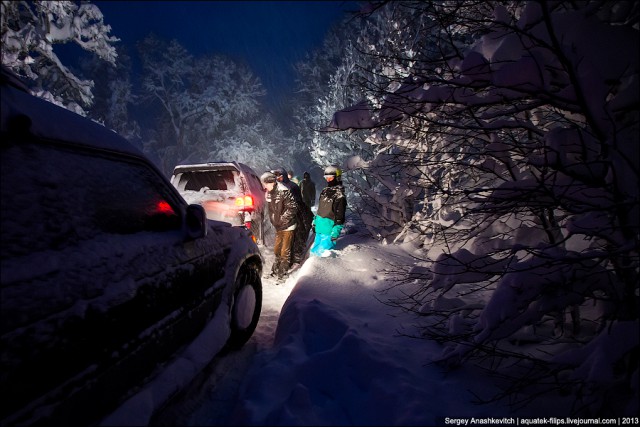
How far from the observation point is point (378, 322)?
305cm

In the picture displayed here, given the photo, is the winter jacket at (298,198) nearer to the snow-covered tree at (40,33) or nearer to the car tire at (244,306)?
the car tire at (244,306)

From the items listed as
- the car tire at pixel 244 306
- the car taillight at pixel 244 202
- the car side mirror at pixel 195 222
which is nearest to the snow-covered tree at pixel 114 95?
the car taillight at pixel 244 202

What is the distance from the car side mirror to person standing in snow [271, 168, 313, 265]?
3.13 metres

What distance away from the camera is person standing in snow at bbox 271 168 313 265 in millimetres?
5504

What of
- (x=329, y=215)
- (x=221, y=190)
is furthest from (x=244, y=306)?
(x=221, y=190)

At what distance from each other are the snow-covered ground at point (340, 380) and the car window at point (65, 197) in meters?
1.36

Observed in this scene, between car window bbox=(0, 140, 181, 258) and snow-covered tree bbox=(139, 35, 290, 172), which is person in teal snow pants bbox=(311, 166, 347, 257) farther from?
snow-covered tree bbox=(139, 35, 290, 172)

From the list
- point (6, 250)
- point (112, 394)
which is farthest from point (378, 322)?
point (6, 250)

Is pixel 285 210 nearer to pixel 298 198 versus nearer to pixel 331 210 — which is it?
pixel 298 198

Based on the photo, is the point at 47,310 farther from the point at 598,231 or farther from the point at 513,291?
the point at 598,231

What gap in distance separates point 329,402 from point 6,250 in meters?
1.94

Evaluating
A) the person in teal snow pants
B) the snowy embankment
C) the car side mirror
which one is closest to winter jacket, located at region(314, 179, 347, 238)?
the person in teal snow pants

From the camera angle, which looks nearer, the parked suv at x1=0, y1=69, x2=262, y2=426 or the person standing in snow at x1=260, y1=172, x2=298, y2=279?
the parked suv at x1=0, y1=69, x2=262, y2=426

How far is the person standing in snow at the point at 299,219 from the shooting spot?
5.50 m
